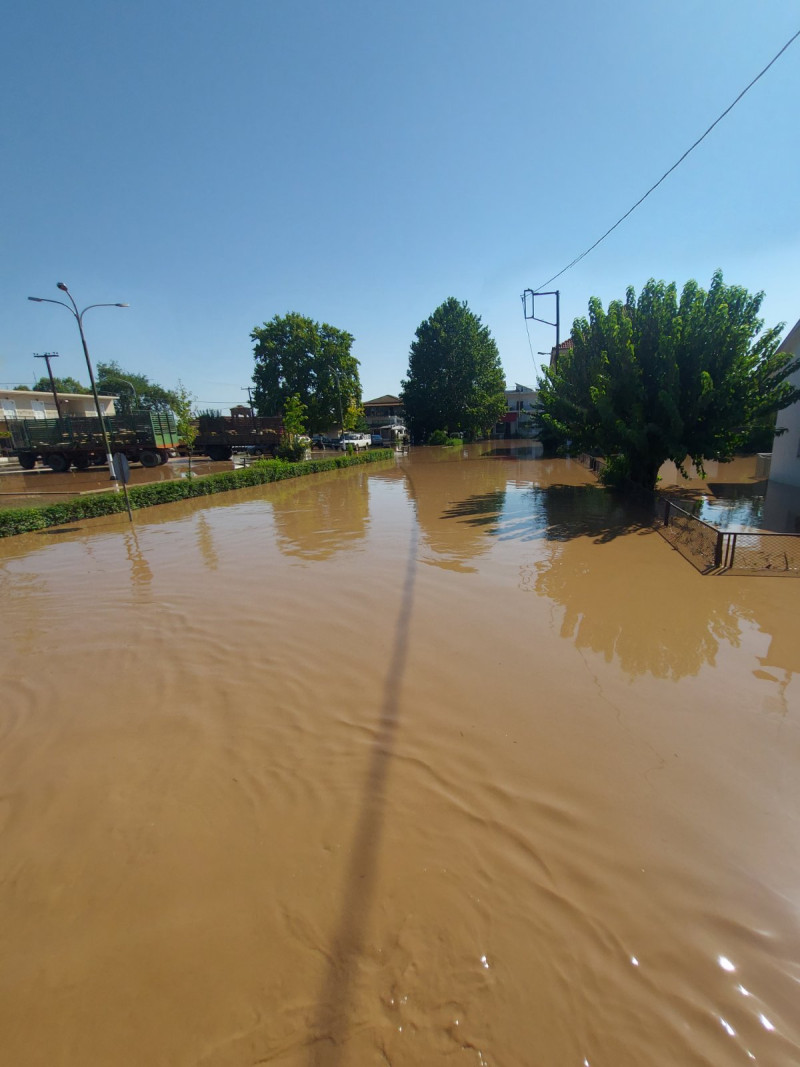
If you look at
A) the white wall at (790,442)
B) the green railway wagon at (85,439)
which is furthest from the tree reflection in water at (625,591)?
the green railway wagon at (85,439)

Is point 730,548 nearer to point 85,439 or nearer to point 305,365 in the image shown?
point 85,439

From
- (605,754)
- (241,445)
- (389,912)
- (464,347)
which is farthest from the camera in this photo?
(464,347)

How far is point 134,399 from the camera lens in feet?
228

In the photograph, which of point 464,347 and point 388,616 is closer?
point 388,616

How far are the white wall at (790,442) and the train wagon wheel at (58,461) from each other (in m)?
35.5

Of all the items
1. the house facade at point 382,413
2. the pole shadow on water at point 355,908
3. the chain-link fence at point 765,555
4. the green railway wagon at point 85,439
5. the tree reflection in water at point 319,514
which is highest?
the house facade at point 382,413

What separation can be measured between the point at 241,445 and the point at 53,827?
32562mm

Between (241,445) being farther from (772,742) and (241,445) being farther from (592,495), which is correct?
(772,742)

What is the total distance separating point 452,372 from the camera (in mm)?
45938

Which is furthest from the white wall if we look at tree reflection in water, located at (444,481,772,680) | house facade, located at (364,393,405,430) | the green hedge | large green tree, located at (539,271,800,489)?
house facade, located at (364,393,405,430)

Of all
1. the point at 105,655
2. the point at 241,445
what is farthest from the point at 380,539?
the point at 241,445

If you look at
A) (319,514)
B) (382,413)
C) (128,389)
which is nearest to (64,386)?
(128,389)

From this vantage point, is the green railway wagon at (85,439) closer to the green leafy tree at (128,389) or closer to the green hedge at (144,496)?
the green hedge at (144,496)

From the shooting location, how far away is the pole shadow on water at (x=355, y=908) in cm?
214
